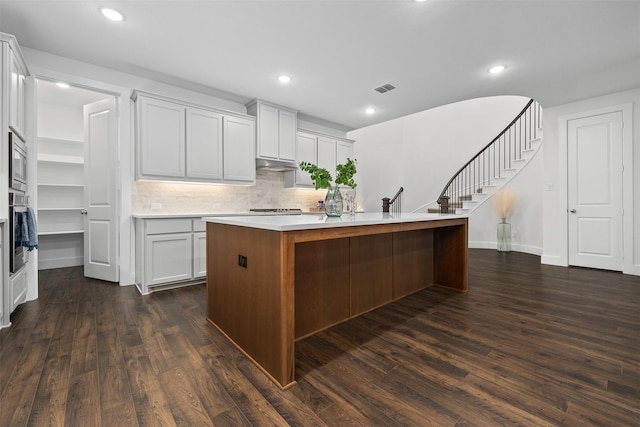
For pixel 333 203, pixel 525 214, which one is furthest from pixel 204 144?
pixel 525 214

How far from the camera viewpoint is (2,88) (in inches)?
98.3

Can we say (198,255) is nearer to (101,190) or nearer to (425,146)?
(101,190)

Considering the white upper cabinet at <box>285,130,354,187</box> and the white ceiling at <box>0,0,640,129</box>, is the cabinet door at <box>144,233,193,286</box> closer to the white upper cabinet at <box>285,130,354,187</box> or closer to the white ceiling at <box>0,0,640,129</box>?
the white ceiling at <box>0,0,640,129</box>

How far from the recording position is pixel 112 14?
257cm

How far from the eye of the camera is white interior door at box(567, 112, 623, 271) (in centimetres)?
431

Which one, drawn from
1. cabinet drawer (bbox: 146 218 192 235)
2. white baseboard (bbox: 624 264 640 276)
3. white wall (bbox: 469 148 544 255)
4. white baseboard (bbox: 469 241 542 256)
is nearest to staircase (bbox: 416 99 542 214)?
white wall (bbox: 469 148 544 255)

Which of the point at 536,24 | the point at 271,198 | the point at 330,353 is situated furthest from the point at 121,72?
the point at 536,24

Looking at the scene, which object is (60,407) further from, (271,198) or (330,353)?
(271,198)

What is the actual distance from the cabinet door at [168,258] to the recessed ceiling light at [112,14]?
2172 mm

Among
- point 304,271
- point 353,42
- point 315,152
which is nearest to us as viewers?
point 304,271

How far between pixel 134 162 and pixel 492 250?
684 cm

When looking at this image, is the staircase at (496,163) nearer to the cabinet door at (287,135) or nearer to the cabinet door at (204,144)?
the cabinet door at (287,135)

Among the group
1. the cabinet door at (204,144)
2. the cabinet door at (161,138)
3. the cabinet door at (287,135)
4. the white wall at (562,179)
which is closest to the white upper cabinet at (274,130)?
the cabinet door at (287,135)

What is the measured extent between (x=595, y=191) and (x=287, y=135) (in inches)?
192
